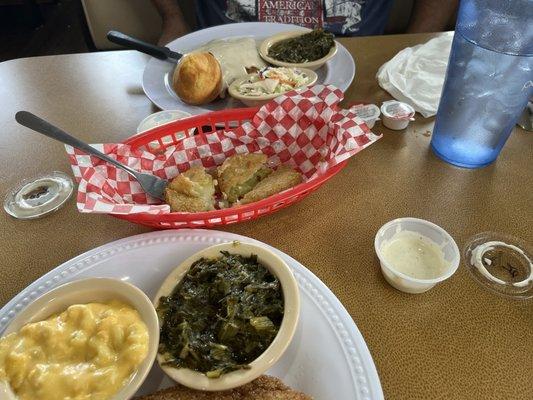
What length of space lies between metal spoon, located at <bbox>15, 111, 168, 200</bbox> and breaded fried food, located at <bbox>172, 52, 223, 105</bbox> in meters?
0.53

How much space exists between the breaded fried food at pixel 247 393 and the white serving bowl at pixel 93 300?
0.12 m

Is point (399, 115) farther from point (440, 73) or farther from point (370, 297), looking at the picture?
point (370, 297)

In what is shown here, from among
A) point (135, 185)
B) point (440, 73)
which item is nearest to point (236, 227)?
point (135, 185)

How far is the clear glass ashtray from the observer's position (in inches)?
44.4

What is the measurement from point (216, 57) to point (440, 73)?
1053mm

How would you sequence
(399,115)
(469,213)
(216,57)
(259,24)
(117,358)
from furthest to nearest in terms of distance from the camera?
(259,24), (216,57), (399,115), (469,213), (117,358)

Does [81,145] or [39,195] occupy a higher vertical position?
[81,145]

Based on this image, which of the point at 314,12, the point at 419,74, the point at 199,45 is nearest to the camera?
the point at 419,74

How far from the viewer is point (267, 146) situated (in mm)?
1555

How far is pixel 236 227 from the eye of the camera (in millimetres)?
1348

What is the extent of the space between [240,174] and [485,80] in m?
0.85

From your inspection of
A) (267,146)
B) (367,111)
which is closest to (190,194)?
(267,146)

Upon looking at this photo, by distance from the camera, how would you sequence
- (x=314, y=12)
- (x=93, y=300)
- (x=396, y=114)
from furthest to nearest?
(x=314, y=12) < (x=396, y=114) < (x=93, y=300)

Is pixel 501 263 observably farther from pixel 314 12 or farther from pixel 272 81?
pixel 314 12
